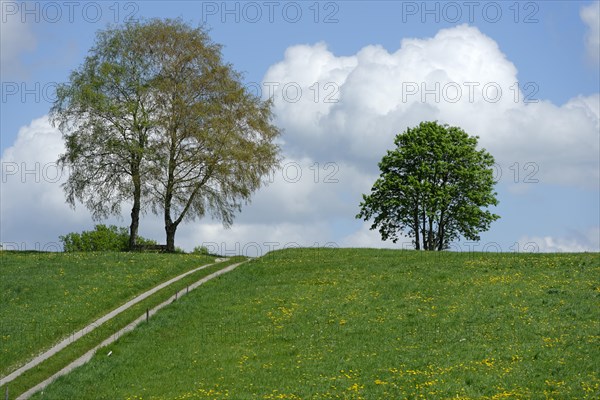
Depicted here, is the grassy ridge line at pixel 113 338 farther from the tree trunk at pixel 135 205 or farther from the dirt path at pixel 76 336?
the tree trunk at pixel 135 205

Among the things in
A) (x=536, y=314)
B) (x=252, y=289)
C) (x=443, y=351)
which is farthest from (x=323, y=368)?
(x=252, y=289)

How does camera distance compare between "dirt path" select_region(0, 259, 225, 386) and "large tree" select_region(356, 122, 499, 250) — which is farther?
"large tree" select_region(356, 122, 499, 250)

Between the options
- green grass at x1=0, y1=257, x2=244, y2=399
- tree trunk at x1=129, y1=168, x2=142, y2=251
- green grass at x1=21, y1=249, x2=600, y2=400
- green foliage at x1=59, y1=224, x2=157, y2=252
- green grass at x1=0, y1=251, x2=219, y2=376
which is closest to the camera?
green grass at x1=21, y1=249, x2=600, y2=400

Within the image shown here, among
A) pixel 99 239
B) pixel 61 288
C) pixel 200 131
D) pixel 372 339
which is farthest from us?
pixel 99 239

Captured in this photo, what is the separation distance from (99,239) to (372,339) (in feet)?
242

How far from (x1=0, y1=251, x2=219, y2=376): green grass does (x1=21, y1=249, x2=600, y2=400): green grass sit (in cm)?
448

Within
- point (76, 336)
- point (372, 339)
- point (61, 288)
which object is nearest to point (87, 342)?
point (76, 336)

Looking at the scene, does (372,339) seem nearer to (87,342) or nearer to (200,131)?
(87,342)

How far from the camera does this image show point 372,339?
36531 millimetres

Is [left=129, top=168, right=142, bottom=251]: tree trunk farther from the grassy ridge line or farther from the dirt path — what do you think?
the dirt path

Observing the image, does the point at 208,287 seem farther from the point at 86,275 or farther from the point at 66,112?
the point at 66,112

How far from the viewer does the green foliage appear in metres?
103

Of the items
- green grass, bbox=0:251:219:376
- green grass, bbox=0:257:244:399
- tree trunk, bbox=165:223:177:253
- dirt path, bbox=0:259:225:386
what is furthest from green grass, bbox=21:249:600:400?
tree trunk, bbox=165:223:177:253

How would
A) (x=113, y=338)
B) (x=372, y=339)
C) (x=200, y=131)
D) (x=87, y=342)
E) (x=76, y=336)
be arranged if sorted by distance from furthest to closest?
(x=200, y=131)
(x=76, y=336)
(x=113, y=338)
(x=87, y=342)
(x=372, y=339)
